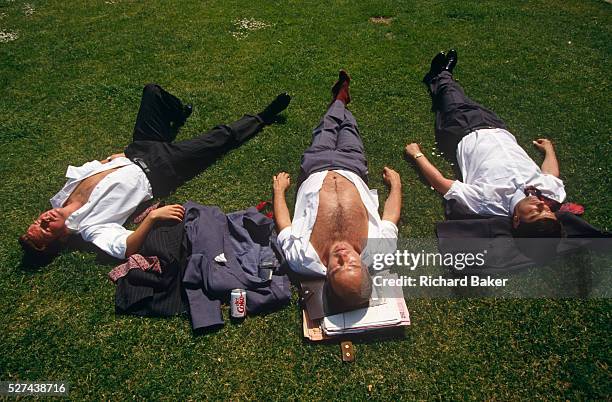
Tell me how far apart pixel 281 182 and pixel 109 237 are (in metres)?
2.59

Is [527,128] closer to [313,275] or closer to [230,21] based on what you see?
[313,275]

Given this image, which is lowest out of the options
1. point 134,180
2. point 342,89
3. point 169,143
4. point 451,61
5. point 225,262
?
point 225,262

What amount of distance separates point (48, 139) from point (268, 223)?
15.8 ft

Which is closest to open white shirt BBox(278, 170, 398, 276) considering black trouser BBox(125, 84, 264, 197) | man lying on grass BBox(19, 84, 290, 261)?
man lying on grass BBox(19, 84, 290, 261)

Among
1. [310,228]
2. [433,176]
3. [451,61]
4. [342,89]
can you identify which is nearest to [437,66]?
[451,61]

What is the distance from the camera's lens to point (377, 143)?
702cm

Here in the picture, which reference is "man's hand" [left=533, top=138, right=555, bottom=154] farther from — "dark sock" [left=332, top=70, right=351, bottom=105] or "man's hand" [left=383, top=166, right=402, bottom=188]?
"dark sock" [left=332, top=70, right=351, bottom=105]

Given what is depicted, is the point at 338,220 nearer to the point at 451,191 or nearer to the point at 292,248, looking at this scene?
the point at 292,248

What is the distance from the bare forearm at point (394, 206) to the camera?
5.64m

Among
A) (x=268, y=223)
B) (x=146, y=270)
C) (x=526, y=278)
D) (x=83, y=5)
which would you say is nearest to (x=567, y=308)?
(x=526, y=278)

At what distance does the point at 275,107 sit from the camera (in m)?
7.35

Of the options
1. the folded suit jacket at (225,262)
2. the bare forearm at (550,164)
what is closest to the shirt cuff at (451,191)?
the bare forearm at (550,164)

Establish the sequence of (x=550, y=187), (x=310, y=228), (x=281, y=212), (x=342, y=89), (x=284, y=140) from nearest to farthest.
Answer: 1. (x=310, y=228)
2. (x=550, y=187)
3. (x=281, y=212)
4. (x=284, y=140)
5. (x=342, y=89)

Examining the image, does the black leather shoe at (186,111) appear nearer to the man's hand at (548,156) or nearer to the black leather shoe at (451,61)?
the black leather shoe at (451,61)
